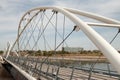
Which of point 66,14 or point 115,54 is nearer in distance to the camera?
point 115,54

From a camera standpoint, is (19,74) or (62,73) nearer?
(62,73)

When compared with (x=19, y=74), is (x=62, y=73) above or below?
below

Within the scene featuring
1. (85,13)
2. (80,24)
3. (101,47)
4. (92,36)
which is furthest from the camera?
(85,13)

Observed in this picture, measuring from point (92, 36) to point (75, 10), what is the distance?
28.1 feet

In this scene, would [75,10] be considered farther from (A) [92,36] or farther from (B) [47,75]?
(A) [92,36]

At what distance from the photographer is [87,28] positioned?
11617 mm

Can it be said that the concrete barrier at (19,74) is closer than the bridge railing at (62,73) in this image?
No

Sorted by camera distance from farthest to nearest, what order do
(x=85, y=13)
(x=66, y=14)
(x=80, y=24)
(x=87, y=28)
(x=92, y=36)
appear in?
(x=85, y=13)
(x=66, y=14)
(x=80, y=24)
(x=87, y=28)
(x=92, y=36)

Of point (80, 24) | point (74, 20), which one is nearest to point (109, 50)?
point (80, 24)

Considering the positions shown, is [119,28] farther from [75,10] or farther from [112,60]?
[112,60]

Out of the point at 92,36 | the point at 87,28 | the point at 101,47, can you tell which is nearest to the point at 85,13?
the point at 87,28

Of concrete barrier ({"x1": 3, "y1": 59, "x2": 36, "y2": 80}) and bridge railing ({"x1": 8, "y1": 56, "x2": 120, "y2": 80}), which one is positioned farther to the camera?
concrete barrier ({"x1": 3, "y1": 59, "x2": 36, "y2": 80})

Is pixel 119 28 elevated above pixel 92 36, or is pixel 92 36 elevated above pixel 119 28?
pixel 119 28

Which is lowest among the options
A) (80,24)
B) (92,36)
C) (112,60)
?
(112,60)
